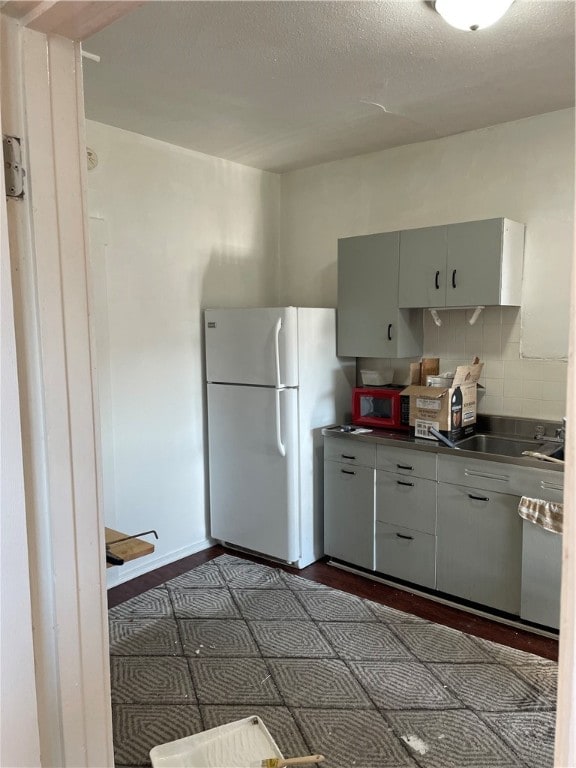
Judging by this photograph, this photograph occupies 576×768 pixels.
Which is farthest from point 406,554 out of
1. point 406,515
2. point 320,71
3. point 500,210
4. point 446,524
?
point 320,71

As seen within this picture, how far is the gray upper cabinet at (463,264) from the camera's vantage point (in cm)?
294

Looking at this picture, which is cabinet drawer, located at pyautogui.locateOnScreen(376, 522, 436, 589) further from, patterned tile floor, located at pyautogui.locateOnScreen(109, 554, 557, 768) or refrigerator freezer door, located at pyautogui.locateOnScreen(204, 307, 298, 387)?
refrigerator freezer door, located at pyautogui.locateOnScreen(204, 307, 298, 387)

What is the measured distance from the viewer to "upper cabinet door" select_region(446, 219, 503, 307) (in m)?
2.93

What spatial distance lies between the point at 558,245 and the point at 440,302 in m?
0.67

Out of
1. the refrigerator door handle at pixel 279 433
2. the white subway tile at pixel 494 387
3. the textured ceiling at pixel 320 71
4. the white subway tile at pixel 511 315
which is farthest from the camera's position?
the refrigerator door handle at pixel 279 433

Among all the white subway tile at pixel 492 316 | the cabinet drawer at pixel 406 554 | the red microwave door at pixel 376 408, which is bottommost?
the cabinet drawer at pixel 406 554

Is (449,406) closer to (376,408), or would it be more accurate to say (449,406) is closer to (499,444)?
(499,444)

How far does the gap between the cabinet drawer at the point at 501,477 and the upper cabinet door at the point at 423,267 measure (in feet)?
2.90

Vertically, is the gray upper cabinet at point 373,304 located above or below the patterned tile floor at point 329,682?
above

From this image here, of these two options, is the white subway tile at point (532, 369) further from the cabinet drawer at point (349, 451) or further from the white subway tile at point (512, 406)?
the cabinet drawer at point (349, 451)

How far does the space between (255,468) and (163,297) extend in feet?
3.91

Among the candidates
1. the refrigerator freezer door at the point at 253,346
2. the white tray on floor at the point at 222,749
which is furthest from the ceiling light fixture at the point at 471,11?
the white tray on floor at the point at 222,749

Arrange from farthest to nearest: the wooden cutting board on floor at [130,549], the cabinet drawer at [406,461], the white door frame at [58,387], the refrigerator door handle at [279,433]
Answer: the refrigerator door handle at [279,433], the cabinet drawer at [406,461], the wooden cutting board on floor at [130,549], the white door frame at [58,387]

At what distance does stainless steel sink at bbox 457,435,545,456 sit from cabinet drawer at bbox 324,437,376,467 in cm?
50
